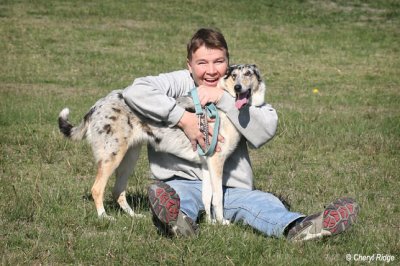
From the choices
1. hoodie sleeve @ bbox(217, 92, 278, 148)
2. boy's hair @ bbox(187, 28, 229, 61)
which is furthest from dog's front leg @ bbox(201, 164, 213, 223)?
boy's hair @ bbox(187, 28, 229, 61)

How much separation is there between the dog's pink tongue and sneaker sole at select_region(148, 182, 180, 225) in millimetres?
984

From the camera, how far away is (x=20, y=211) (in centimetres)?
515

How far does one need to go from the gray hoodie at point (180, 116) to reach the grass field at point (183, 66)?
0.46 meters

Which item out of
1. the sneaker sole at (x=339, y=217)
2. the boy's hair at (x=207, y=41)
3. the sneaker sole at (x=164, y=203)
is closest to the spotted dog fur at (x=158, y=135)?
the boy's hair at (x=207, y=41)

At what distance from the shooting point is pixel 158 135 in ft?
17.5

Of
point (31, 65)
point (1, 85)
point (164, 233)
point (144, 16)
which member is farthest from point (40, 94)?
point (144, 16)

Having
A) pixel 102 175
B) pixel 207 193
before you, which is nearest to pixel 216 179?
pixel 207 193

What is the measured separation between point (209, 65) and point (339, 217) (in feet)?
5.27

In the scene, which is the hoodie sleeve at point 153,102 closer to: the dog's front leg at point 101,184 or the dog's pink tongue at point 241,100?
the dog's pink tongue at point 241,100

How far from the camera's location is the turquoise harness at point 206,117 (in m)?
5.09

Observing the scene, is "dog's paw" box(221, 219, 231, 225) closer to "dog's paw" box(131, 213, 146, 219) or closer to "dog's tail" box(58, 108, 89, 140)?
"dog's paw" box(131, 213, 146, 219)

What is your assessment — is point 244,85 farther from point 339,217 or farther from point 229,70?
point 339,217

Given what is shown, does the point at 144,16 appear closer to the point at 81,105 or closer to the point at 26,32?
the point at 26,32

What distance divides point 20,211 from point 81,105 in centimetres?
516
